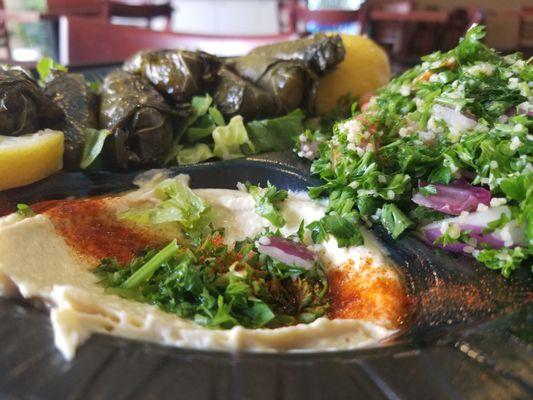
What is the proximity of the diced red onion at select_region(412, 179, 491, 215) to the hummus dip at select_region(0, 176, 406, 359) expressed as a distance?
204 millimetres

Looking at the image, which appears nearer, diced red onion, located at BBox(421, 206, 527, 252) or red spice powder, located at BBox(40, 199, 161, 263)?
diced red onion, located at BBox(421, 206, 527, 252)

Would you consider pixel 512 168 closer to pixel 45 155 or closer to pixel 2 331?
pixel 2 331

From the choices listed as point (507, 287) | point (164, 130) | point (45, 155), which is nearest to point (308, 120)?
point (164, 130)

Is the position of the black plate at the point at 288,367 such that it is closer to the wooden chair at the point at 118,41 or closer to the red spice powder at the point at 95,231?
the red spice powder at the point at 95,231

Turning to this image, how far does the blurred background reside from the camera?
4004 mm

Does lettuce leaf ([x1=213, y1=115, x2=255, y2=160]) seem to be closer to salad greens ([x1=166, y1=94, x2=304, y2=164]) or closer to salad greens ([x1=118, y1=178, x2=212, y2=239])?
salad greens ([x1=166, y1=94, x2=304, y2=164])

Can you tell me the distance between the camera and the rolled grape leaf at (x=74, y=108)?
6.47ft

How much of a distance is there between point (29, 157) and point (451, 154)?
1366 mm

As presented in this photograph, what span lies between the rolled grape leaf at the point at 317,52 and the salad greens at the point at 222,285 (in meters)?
1.27

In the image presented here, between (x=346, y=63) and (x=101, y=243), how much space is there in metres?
1.66

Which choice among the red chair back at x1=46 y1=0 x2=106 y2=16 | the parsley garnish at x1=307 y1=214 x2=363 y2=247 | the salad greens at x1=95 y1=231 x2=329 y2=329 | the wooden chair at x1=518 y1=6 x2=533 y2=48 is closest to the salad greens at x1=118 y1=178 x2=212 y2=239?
the salad greens at x1=95 y1=231 x2=329 y2=329

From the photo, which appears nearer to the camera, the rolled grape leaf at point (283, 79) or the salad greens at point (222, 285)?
the salad greens at point (222, 285)

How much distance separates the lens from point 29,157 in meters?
1.77

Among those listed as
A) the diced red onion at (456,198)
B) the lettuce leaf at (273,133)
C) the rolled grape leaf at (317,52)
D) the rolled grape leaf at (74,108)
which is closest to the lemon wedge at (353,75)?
the rolled grape leaf at (317,52)
